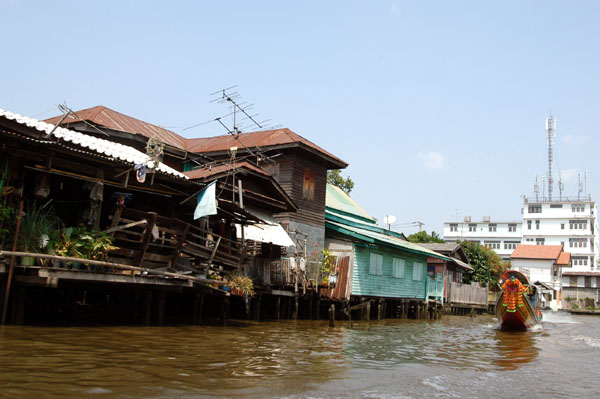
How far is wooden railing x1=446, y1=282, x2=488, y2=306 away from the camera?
37.4 meters

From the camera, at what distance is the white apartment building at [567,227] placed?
73938 mm

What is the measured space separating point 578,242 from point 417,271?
5275 cm

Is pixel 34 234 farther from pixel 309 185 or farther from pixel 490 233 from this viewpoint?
pixel 490 233

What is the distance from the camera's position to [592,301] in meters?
59.2

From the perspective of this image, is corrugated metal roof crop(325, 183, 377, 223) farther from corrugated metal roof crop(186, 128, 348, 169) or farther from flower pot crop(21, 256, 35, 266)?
flower pot crop(21, 256, 35, 266)

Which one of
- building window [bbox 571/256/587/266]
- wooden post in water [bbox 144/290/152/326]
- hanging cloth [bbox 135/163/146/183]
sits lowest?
wooden post in water [bbox 144/290/152/326]

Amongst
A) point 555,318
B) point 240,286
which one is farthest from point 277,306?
point 555,318

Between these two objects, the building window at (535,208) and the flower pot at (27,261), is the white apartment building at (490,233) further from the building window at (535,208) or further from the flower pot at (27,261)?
A: the flower pot at (27,261)

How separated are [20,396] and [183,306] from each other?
39.0 ft

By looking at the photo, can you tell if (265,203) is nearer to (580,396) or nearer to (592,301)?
(580,396)

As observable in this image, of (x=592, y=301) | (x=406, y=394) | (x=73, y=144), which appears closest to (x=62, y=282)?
(x=73, y=144)

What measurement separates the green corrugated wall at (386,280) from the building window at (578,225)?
170 ft

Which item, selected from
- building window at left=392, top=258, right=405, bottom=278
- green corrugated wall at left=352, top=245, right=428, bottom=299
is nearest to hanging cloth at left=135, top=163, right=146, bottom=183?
green corrugated wall at left=352, top=245, right=428, bottom=299

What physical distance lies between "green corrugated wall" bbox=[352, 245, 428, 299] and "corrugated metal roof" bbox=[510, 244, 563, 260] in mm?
35037
